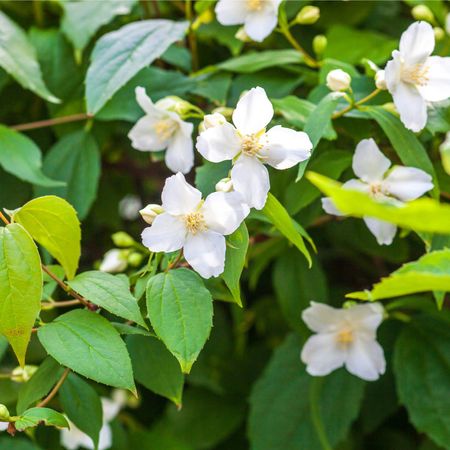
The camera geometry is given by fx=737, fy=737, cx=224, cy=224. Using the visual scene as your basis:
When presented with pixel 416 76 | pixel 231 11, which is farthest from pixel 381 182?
pixel 231 11

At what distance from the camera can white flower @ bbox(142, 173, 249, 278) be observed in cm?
81

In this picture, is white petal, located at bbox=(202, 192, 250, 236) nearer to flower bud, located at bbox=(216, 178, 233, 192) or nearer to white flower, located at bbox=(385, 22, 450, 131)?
flower bud, located at bbox=(216, 178, 233, 192)

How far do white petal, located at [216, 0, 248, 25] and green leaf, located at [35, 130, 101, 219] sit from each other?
0.32m

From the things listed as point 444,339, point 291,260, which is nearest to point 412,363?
point 444,339

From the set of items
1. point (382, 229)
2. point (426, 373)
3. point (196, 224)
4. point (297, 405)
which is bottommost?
point (297, 405)

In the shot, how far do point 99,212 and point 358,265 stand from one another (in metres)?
0.57

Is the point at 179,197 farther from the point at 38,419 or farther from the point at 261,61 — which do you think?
the point at 261,61

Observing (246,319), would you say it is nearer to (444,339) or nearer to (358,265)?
(358,265)

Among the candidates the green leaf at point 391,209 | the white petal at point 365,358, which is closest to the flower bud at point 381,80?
the white petal at point 365,358

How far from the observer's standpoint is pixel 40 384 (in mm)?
858

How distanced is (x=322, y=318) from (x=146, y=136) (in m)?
0.38

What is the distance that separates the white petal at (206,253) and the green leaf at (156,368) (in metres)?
0.16

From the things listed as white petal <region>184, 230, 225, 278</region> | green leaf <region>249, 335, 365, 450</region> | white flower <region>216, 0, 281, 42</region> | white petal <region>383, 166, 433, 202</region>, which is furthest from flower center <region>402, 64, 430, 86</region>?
Result: green leaf <region>249, 335, 365, 450</region>

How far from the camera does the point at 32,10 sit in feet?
4.56
